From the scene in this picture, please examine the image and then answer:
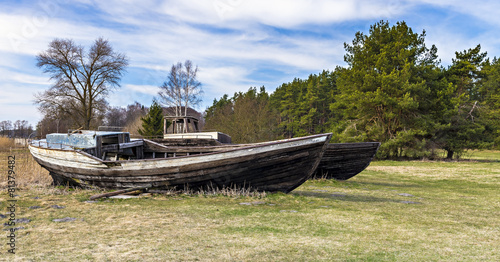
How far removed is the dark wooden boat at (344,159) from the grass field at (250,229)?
11.3ft

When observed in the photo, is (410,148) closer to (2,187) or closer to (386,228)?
(386,228)

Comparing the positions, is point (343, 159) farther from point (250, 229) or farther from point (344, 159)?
point (250, 229)

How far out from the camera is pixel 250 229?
14.5ft

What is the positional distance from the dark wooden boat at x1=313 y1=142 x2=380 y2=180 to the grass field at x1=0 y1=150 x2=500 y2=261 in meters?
3.43

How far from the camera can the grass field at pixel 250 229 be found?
11.4ft

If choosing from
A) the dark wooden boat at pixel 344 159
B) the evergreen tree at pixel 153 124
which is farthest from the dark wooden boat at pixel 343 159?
the evergreen tree at pixel 153 124

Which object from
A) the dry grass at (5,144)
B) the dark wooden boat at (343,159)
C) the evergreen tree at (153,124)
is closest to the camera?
the dark wooden boat at (343,159)

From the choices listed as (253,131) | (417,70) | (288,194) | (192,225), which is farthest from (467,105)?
(192,225)

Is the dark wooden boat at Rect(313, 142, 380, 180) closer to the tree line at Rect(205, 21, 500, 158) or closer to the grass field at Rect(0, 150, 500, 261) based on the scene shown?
the grass field at Rect(0, 150, 500, 261)

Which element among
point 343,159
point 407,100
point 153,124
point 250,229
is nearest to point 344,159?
point 343,159

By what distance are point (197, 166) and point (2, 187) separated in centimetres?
527

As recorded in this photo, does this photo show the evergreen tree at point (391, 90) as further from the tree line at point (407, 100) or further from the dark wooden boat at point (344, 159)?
the dark wooden boat at point (344, 159)

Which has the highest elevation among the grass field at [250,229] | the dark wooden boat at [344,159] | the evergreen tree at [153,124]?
the evergreen tree at [153,124]

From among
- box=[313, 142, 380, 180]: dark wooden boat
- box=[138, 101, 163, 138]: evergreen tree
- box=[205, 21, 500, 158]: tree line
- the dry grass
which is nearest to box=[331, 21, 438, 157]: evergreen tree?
box=[205, 21, 500, 158]: tree line
